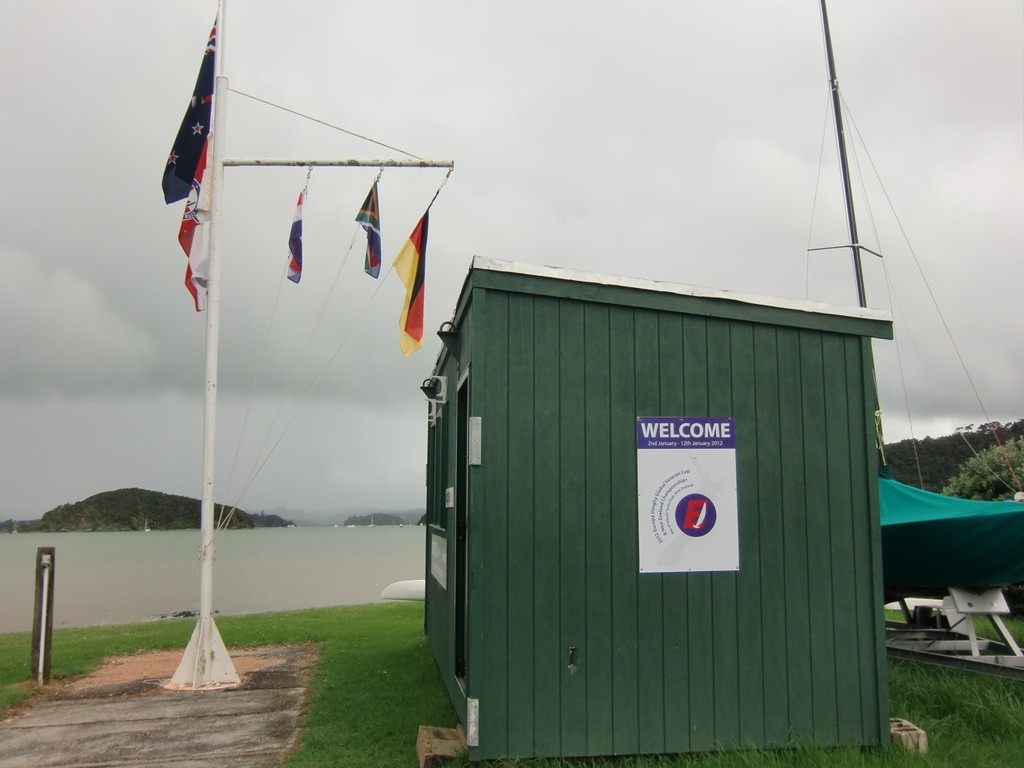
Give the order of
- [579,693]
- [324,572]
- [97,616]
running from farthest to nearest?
[324,572]
[97,616]
[579,693]

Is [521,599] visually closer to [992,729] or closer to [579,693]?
[579,693]

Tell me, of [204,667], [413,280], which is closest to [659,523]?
[413,280]

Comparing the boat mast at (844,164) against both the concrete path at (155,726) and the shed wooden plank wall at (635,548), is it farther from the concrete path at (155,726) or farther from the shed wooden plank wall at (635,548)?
the concrete path at (155,726)

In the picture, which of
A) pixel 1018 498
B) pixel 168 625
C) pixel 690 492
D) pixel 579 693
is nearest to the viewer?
pixel 579 693

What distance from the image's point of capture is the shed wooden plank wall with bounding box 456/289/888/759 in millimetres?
5160

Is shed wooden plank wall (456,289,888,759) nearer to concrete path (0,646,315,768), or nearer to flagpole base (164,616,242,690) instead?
concrete path (0,646,315,768)

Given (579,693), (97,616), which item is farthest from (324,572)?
(579,693)

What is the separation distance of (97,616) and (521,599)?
20.0 metres

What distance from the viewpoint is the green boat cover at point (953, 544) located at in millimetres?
7488

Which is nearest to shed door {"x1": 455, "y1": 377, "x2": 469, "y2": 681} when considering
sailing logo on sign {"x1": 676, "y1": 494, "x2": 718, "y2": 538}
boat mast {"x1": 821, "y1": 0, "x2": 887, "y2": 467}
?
sailing logo on sign {"x1": 676, "y1": 494, "x2": 718, "y2": 538}

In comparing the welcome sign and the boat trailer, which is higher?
the welcome sign

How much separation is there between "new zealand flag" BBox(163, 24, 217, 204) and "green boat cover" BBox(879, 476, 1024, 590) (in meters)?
7.81

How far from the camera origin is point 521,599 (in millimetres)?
5180

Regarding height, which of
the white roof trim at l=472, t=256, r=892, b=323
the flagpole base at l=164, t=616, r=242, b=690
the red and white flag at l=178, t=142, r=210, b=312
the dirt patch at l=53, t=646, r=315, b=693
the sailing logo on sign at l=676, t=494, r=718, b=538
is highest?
the red and white flag at l=178, t=142, r=210, b=312
